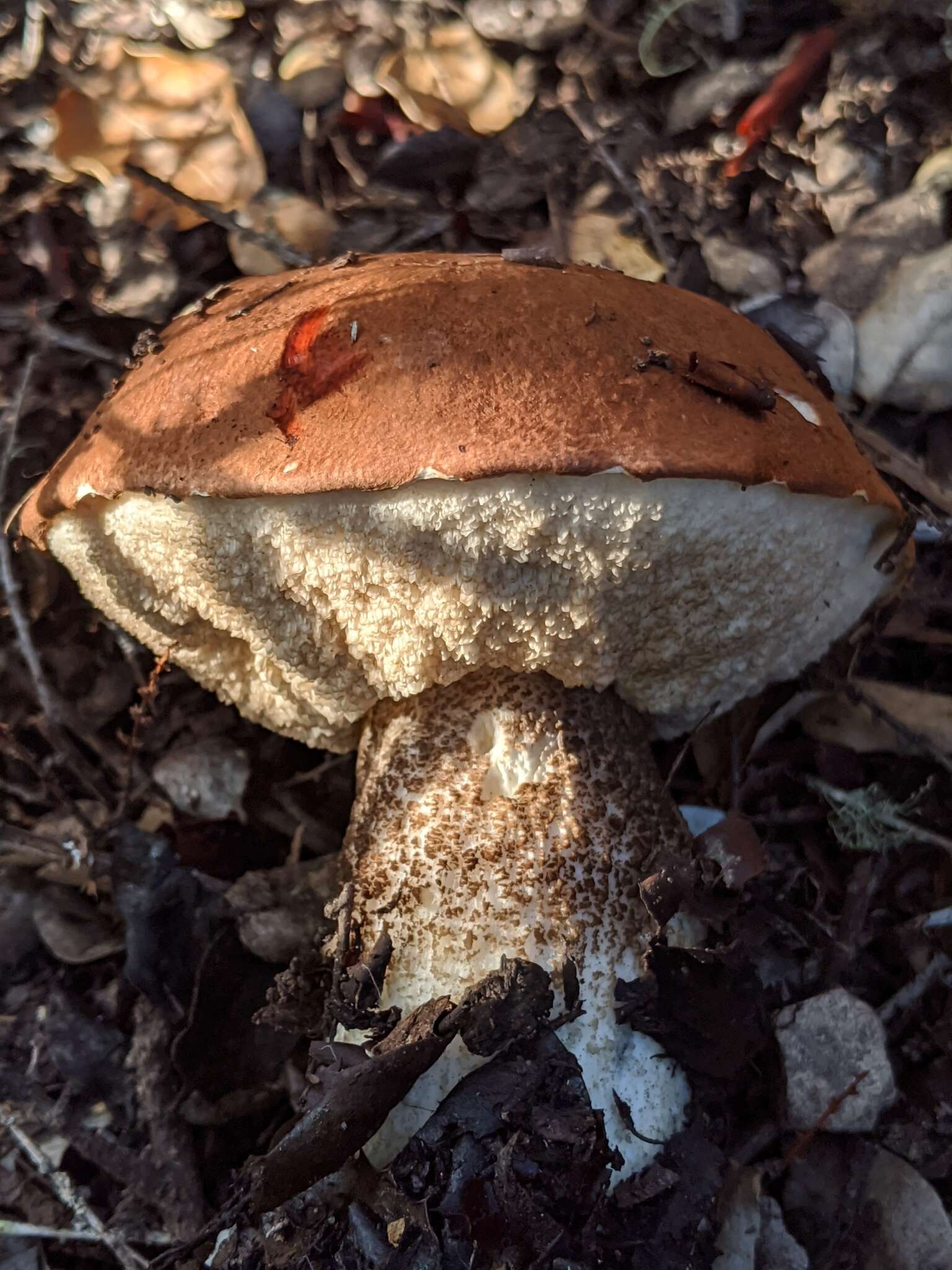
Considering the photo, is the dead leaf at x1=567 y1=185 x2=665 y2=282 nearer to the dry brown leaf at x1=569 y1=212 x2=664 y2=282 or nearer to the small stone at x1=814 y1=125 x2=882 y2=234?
the dry brown leaf at x1=569 y1=212 x2=664 y2=282

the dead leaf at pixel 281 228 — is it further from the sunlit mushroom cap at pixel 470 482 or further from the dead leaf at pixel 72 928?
the dead leaf at pixel 72 928

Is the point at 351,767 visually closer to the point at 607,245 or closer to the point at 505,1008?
the point at 505,1008

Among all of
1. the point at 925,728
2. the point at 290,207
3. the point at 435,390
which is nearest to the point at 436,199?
the point at 290,207

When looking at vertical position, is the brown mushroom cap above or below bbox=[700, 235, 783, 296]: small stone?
above

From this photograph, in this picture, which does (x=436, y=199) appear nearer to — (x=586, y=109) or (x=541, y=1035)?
(x=586, y=109)

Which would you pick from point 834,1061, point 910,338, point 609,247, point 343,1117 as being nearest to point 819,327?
point 910,338

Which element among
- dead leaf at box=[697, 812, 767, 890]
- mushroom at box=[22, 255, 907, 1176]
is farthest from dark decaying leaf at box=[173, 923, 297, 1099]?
dead leaf at box=[697, 812, 767, 890]
